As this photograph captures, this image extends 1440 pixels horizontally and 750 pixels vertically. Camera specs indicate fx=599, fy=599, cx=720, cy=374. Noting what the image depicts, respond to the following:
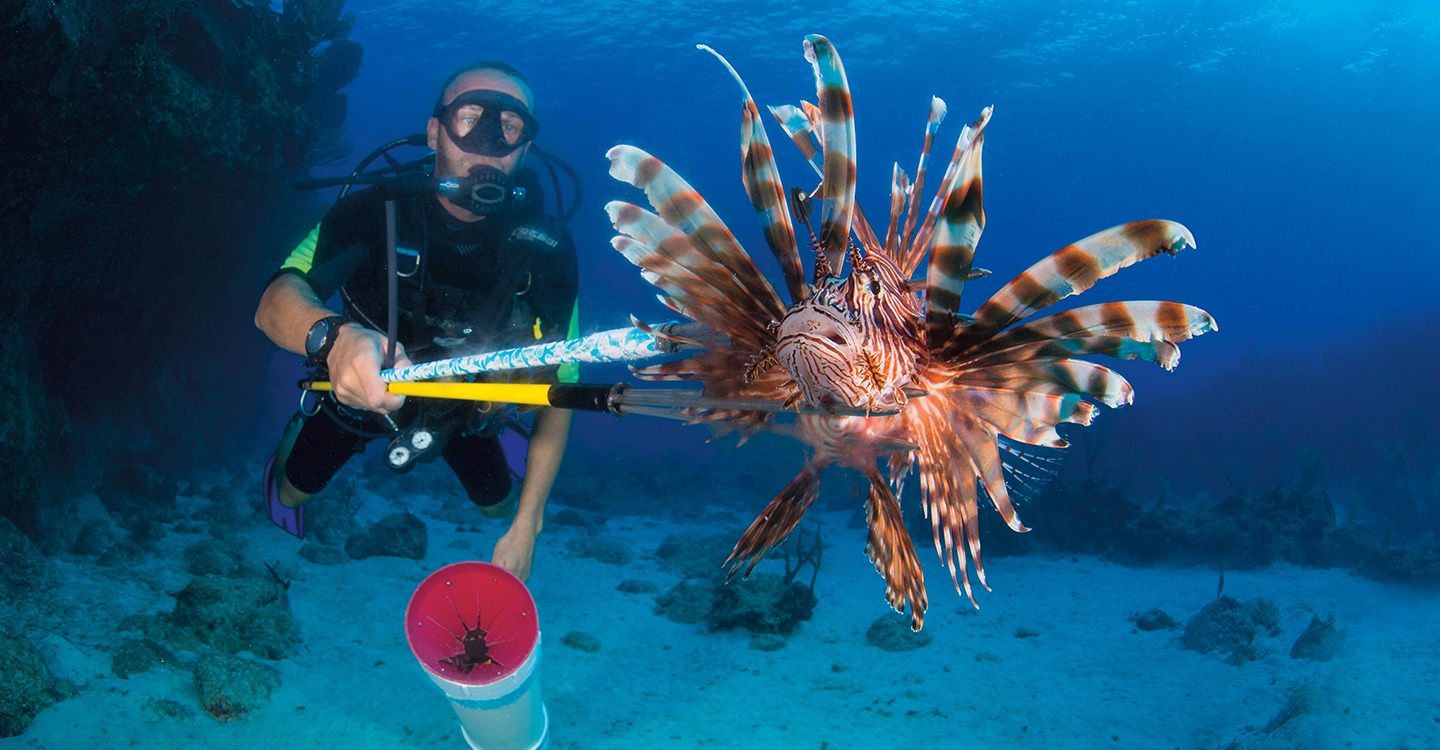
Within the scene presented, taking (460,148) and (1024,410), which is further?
(460,148)

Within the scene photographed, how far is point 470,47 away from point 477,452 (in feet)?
114

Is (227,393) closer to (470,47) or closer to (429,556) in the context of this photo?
(429,556)

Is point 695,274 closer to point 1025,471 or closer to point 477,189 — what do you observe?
point 1025,471

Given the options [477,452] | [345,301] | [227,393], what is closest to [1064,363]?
[345,301]

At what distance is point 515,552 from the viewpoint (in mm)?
3211

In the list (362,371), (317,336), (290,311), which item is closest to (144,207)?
(290,311)

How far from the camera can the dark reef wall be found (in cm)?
550

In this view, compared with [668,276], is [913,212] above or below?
above

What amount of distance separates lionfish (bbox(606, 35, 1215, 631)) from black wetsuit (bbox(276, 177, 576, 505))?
2036 mm

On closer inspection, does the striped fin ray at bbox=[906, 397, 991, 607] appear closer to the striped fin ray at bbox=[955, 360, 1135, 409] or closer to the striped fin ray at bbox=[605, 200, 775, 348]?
the striped fin ray at bbox=[955, 360, 1135, 409]

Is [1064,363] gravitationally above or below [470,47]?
below

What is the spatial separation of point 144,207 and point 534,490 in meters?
8.47

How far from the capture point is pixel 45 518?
6477 mm

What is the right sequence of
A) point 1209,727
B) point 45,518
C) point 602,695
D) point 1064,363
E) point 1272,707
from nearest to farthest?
point 1064,363, point 602,695, point 1209,727, point 1272,707, point 45,518
